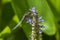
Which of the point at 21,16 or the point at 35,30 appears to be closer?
the point at 35,30

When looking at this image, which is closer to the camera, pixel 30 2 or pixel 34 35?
pixel 34 35

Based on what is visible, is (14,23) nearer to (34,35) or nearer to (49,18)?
(49,18)

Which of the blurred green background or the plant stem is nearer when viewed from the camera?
the plant stem

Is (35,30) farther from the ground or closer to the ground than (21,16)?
closer to the ground

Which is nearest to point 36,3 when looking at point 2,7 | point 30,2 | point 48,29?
point 30,2

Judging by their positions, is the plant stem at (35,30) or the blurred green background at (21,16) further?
the blurred green background at (21,16)

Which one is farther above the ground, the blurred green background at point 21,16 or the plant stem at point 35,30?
the blurred green background at point 21,16

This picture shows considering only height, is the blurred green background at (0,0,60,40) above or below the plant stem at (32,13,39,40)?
above

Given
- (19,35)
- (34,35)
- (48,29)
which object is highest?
(19,35)
